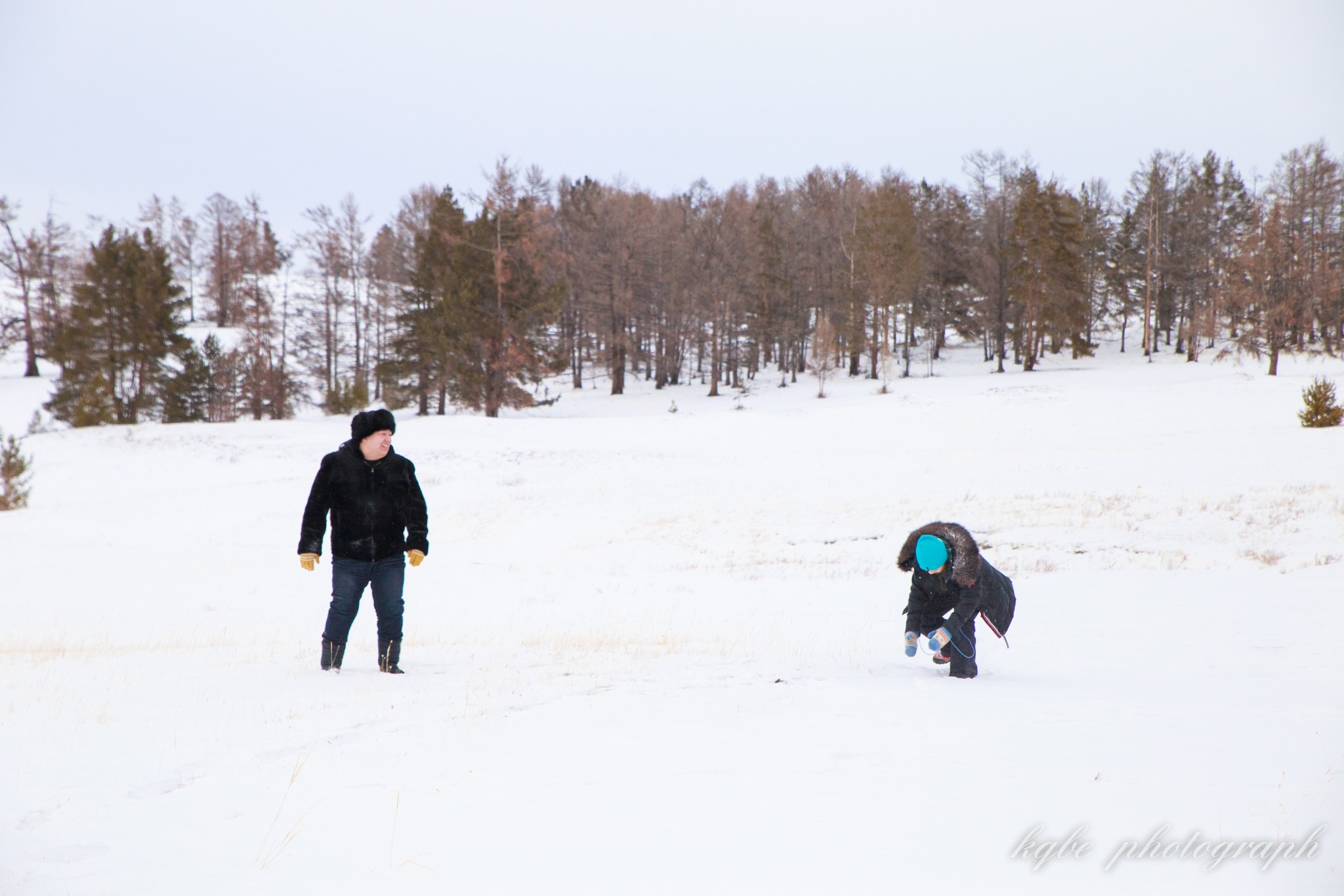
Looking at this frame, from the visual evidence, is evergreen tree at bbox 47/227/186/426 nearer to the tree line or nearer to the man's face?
the tree line

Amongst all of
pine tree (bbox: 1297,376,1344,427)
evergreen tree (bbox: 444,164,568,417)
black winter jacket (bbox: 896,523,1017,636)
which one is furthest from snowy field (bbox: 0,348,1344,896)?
evergreen tree (bbox: 444,164,568,417)

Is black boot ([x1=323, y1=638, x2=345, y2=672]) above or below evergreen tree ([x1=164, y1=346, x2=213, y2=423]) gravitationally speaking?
below

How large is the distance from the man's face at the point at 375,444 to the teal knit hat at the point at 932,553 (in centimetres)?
424

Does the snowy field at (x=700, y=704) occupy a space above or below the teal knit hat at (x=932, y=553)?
below

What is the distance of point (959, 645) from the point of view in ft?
20.4

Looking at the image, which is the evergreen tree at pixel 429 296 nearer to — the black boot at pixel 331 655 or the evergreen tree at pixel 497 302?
the evergreen tree at pixel 497 302

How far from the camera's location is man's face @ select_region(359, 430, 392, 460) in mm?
6266

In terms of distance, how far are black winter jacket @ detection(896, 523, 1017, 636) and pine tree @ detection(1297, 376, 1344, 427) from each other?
25.1 meters

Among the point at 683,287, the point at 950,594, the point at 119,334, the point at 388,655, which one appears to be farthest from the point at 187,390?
the point at 950,594

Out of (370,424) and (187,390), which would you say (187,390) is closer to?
(187,390)

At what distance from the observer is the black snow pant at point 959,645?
6.19 meters

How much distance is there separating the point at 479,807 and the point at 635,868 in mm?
867

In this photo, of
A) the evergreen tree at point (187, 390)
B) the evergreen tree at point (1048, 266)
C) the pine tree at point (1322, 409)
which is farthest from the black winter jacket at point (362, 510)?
the evergreen tree at point (1048, 266)

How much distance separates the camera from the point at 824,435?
32844 millimetres
